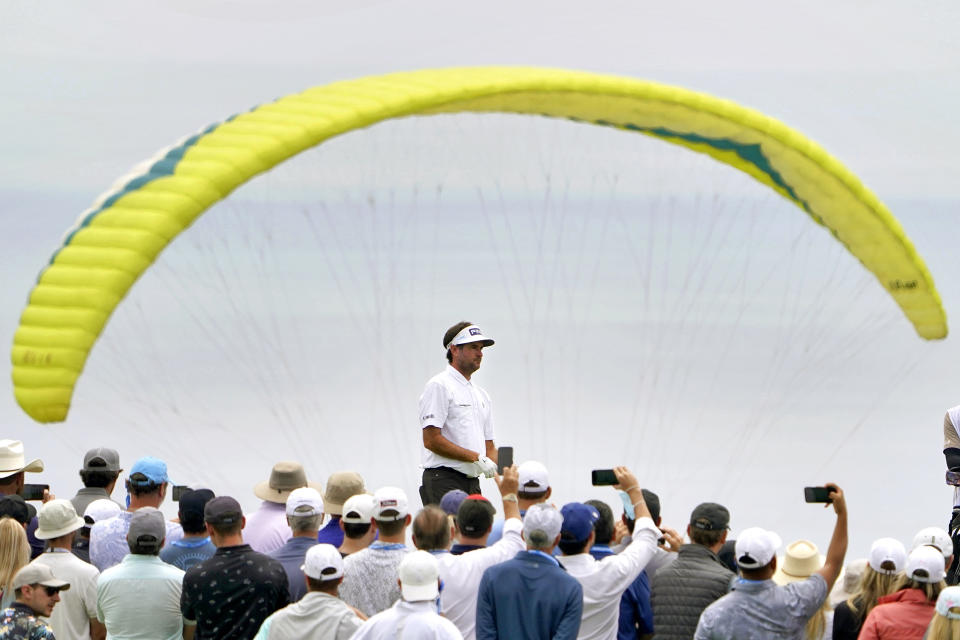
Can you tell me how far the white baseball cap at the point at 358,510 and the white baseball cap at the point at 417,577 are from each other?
1.42m

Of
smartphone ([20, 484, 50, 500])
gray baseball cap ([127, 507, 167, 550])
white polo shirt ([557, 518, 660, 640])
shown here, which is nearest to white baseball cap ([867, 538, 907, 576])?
white polo shirt ([557, 518, 660, 640])

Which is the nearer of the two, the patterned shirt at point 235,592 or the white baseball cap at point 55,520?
the patterned shirt at point 235,592

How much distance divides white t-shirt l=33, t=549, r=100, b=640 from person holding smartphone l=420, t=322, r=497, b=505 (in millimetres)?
4040

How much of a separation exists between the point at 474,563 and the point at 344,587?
84 cm

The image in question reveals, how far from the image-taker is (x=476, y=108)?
1308 cm

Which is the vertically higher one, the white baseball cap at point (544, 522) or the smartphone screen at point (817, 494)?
the smartphone screen at point (817, 494)

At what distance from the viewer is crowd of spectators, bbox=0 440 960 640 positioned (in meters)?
8.55

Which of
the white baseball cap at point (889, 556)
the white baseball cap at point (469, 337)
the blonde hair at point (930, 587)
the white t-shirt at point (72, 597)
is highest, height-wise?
the white baseball cap at point (469, 337)

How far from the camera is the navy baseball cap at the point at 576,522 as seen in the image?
905 cm

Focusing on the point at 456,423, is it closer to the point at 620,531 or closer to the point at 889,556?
the point at 620,531

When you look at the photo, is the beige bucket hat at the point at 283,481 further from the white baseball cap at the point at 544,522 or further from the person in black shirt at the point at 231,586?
the white baseball cap at the point at 544,522

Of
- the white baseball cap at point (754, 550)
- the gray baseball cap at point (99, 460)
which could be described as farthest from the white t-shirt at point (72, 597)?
the white baseball cap at point (754, 550)

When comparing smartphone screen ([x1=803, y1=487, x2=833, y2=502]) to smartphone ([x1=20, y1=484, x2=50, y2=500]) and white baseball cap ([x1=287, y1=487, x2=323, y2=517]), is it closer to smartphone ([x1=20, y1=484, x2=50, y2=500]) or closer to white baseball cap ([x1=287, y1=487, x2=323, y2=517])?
white baseball cap ([x1=287, y1=487, x2=323, y2=517])

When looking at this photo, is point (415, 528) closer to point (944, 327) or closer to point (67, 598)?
point (67, 598)
